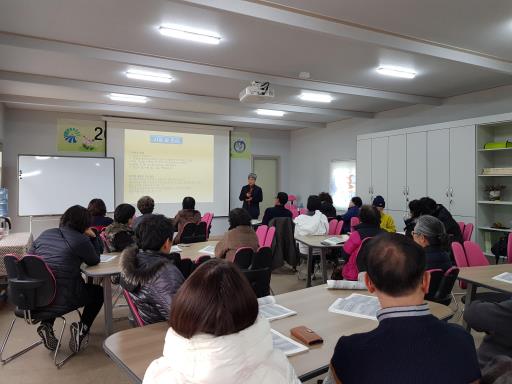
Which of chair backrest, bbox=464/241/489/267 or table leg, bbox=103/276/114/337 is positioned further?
chair backrest, bbox=464/241/489/267

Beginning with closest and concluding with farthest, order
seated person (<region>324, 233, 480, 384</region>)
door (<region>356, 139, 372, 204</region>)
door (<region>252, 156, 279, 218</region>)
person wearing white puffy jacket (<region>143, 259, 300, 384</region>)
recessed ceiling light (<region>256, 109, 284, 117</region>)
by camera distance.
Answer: person wearing white puffy jacket (<region>143, 259, 300, 384</region>)
seated person (<region>324, 233, 480, 384</region>)
door (<region>356, 139, 372, 204</region>)
recessed ceiling light (<region>256, 109, 284, 117</region>)
door (<region>252, 156, 279, 218</region>)

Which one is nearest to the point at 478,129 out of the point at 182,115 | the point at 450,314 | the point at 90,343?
the point at 450,314

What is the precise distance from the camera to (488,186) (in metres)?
6.11

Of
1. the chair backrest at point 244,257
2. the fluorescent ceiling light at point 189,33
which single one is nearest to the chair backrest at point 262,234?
the chair backrest at point 244,257

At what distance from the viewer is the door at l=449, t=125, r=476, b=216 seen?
5992 millimetres

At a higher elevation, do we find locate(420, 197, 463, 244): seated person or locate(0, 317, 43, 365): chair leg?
locate(420, 197, 463, 244): seated person

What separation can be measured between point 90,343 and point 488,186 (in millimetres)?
6048

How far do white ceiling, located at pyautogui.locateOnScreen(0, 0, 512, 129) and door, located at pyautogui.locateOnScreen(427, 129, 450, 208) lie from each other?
0.74 metres

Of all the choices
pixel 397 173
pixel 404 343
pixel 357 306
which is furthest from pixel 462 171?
pixel 404 343

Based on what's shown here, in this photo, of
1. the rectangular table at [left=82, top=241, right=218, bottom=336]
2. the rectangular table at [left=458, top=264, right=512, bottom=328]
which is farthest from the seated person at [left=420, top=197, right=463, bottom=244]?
the rectangular table at [left=82, top=241, right=218, bottom=336]

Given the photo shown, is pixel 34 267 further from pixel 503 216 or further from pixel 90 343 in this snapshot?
pixel 503 216

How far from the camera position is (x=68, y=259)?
2.93 metres

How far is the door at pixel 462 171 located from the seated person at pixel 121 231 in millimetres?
5097

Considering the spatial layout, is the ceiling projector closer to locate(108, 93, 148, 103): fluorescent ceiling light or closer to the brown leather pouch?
locate(108, 93, 148, 103): fluorescent ceiling light
